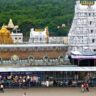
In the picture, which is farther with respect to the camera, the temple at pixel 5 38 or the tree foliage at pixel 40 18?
the tree foliage at pixel 40 18

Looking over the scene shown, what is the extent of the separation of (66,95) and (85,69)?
2.93 metres

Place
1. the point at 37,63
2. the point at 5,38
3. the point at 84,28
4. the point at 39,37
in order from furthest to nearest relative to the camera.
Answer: the point at 39,37 → the point at 5,38 → the point at 84,28 → the point at 37,63

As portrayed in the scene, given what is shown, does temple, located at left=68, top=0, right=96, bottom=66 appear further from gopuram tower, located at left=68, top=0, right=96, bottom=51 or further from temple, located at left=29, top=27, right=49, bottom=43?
temple, located at left=29, top=27, right=49, bottom=43

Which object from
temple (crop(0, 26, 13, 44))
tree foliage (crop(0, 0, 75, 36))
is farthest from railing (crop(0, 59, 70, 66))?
tree foliage (crop(0, 0, 75, 36))

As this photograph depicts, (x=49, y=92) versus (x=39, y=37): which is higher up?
(x=39, y=37)

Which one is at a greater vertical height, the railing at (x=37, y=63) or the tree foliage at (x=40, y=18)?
the tree foliage at (x=40, y=18)

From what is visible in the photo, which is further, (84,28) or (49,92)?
(84,28)

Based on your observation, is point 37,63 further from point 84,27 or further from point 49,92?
point 49,92

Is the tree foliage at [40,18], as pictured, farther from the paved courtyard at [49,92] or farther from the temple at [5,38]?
the paved courtyard at [49,92]

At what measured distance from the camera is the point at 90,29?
36.6m

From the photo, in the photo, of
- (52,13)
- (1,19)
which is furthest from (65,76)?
(52,13)

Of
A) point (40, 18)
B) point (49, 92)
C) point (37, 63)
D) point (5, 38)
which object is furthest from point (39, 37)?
point (40, 18)

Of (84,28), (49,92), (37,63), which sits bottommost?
(49,92)

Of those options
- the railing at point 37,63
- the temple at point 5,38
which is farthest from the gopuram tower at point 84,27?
the temple at point 5,38
